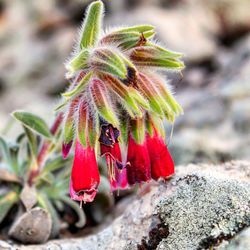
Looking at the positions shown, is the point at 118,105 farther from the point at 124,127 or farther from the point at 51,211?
the point at 51,211

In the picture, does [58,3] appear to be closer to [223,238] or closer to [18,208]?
[18,208]

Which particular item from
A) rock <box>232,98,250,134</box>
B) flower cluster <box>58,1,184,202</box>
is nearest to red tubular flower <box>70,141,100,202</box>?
flower cluster <box>58,1,184,202</box>

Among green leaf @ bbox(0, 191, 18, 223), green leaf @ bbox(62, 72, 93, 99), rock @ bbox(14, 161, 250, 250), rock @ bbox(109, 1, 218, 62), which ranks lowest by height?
rock @ bbox(109, 1, 218, 62)

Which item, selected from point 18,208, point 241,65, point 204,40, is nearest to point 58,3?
point 204,40

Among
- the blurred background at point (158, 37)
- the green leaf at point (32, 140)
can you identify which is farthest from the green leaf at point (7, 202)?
the blurred background at point (158, 37)

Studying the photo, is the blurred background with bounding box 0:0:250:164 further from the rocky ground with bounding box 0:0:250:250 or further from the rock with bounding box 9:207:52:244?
the rock with bounding box 9:207:52:244

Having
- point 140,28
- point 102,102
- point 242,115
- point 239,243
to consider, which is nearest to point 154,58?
point 140,28
